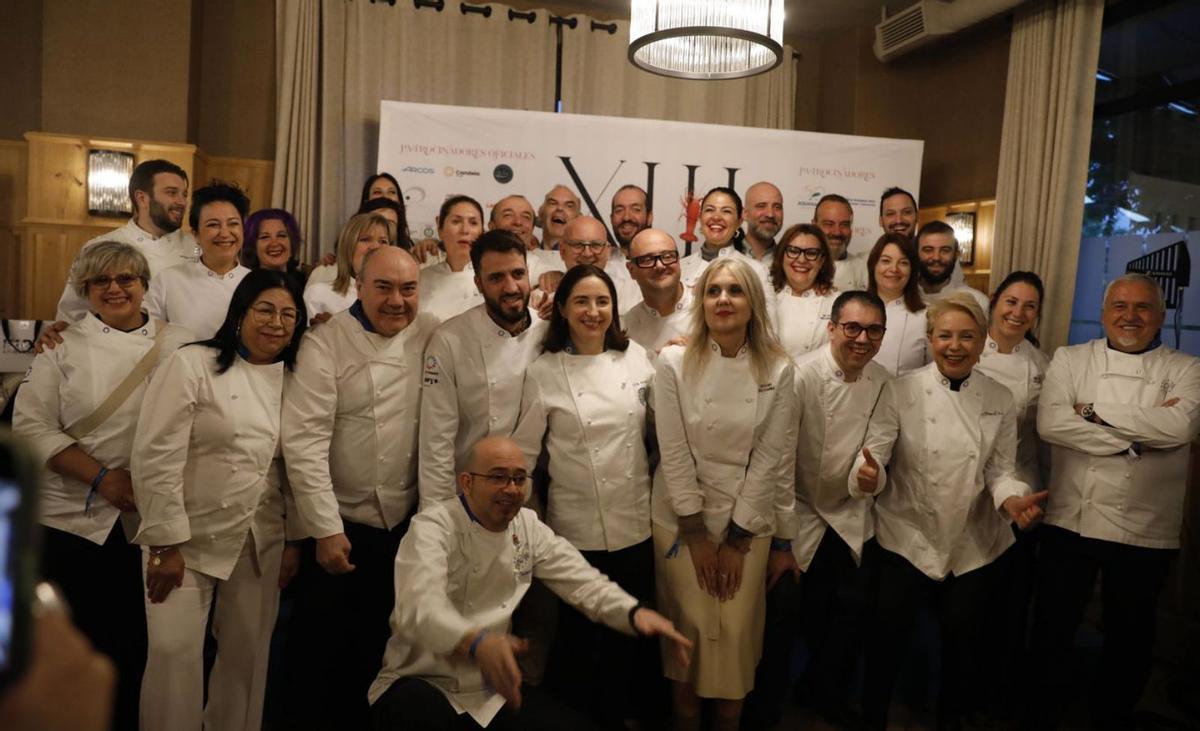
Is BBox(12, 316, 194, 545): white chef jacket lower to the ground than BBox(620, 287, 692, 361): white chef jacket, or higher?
lower

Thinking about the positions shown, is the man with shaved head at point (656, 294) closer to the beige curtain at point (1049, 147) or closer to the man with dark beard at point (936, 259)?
the man with dark beard at point (936, 259)

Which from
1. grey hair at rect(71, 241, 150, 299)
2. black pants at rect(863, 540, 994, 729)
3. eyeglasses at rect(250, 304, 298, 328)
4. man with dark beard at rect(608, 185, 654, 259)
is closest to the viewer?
eyeglasses at rect(250, 304, 298, 328)

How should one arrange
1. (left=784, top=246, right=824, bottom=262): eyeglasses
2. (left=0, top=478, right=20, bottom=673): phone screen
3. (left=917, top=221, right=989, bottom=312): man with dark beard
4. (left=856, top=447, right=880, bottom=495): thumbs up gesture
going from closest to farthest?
1. (left=0, top=478, right=20, bottom=673): phone screen
2. (left=856, top=447, right=880, bottom=495): thumbs up gesture
3. (left=784, top=246, right=824, bottom=262): eyeglasses
4. (left=917, top=221, right=989, bottom=312): man with dark beard

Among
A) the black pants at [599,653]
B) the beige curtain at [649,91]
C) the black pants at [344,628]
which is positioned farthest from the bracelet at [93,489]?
the beige curtain at [649,91]

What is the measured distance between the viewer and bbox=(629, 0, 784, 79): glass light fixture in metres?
2.83

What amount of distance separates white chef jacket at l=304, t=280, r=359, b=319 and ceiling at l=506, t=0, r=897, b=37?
3781mm

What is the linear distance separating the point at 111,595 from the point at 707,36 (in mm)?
2702

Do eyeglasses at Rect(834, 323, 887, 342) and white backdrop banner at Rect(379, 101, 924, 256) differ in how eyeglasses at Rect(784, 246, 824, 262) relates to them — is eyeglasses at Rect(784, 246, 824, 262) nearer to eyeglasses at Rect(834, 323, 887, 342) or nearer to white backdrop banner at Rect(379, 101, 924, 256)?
eyeglasses at Rect(834, 323, 887, 342)

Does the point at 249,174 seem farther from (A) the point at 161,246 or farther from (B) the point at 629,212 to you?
(B) the point at 629,212

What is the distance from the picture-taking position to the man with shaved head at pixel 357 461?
2535 mm

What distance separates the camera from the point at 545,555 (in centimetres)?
243

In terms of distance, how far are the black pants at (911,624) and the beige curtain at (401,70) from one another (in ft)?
14.0

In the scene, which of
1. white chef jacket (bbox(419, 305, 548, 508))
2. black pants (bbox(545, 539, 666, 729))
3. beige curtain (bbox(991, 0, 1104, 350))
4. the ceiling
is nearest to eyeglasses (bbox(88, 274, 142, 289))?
white chef jacket (bbox(419, 305, 548, 508))

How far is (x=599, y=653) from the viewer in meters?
2.85
